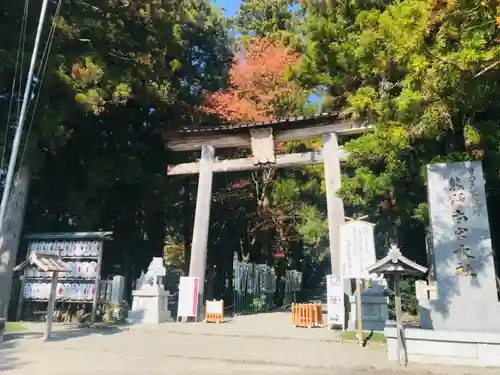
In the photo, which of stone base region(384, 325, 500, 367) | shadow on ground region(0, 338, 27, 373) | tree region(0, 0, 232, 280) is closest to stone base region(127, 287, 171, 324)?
tree region(0, 0, 232, 280)

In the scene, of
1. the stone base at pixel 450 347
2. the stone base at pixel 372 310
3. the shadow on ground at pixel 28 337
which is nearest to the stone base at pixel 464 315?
the stone base at pixel 450 347

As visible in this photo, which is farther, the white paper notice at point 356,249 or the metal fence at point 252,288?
the metal fence at point 252,288

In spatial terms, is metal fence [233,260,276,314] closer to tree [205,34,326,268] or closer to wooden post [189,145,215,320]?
tree [205,34,326,268]

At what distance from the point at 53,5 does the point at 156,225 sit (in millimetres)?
10282

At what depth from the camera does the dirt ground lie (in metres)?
6.86

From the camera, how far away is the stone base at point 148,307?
1296 centimetres

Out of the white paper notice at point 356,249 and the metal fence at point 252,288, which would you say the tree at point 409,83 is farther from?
the metal fence at point 252,288

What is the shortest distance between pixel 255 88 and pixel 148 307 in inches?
445

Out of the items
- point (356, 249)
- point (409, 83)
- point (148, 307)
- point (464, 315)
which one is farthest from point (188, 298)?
point (409, 83)

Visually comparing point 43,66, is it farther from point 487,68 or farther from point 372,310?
point 372,310

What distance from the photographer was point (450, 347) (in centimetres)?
744

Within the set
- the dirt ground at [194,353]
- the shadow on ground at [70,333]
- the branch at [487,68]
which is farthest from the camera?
the shadow on ground at [70,333]

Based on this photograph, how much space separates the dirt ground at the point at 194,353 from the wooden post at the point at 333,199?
223 cm

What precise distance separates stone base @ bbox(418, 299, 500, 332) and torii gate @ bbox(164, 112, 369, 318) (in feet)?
14.3
